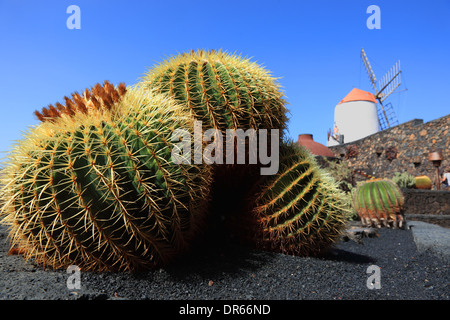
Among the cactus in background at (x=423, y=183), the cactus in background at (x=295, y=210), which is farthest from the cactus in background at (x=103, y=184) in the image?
the cactus in background at (x=423, y=183)

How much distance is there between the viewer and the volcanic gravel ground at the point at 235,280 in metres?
2.32

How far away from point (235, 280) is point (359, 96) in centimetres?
2837

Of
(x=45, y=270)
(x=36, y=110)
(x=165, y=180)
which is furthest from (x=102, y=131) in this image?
(x=45, y=270)

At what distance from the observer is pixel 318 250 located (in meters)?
3.54

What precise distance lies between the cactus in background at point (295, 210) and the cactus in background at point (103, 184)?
2.70 feet

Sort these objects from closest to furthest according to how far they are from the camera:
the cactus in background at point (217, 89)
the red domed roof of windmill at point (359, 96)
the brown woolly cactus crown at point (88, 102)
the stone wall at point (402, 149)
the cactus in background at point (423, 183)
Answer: the brown woolly cactus crown at point (88, 102), the cactus in background at point (217, 89), the cactus in background at point (423, 183), the stone wall at point (402, 149), the red domed roof of windmill at point (359, 96)

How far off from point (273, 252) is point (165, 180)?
Result: 4.87 feet

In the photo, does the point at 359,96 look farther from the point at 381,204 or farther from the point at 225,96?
the point at 225,96

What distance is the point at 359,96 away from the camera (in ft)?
92.7

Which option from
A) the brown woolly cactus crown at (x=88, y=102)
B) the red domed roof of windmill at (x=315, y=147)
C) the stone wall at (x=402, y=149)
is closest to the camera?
the brown woolly cactus crown at (x=88, y=102)

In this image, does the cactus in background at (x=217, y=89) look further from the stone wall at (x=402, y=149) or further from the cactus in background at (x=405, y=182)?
the stone wall at (x=402, y=149)

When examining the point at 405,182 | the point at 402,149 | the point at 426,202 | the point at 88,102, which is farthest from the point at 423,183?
the point at 88,102

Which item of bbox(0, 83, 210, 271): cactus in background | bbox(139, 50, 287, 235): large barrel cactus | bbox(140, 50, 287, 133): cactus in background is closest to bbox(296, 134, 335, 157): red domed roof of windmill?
bbox(139, 50, 287, 235): large barrel cactus
